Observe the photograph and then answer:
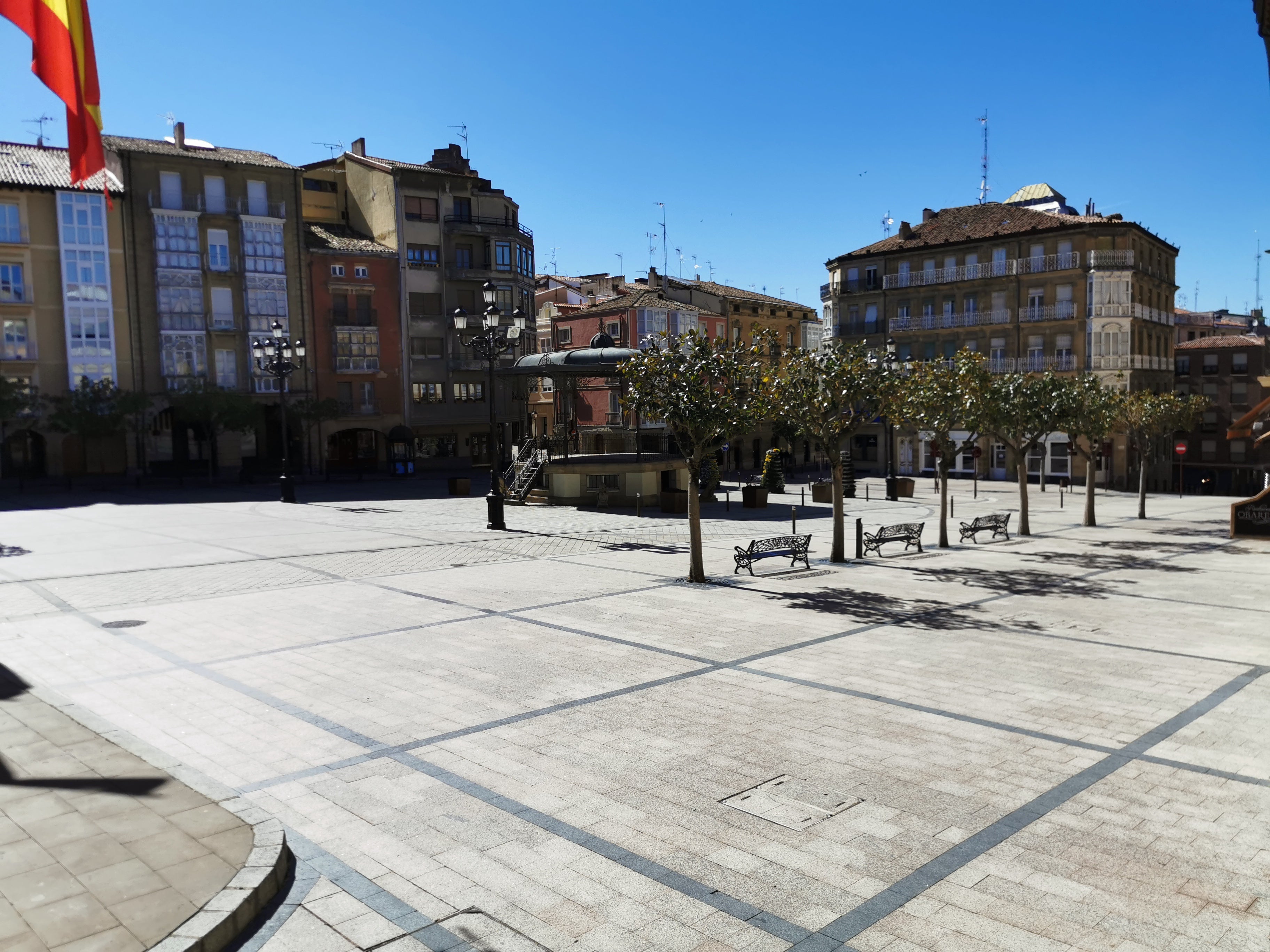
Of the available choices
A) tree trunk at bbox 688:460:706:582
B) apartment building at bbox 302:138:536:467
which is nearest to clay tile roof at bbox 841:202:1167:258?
apartment building at bbox 302:138:536:467

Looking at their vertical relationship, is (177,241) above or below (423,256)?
below

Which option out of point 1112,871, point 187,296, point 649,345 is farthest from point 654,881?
point 187,296

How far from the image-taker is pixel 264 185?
4950 cm

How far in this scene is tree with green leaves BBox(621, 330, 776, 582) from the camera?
17109 mm

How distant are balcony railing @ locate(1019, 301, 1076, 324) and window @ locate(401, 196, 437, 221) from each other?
1318 inches

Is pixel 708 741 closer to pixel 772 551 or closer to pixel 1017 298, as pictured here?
pixel 772 551

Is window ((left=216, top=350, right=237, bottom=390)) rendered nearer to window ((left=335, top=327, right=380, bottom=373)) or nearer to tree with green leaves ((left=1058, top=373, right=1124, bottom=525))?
window ((left=335, top=327, right=380, bottom=373))

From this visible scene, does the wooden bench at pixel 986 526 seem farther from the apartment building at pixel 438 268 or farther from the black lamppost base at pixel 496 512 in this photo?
the apartment building at pixel 438 268

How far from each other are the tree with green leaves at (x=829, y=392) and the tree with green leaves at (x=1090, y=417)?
9.35 metres

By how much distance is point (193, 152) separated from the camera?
4916cm

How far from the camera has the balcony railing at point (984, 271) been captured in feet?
170

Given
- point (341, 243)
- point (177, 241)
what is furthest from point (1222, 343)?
point (177, 241)

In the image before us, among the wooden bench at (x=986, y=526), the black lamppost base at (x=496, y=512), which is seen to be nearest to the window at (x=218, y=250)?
the black lamppost base at (x=496, y=512)

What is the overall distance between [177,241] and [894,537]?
133 ft
